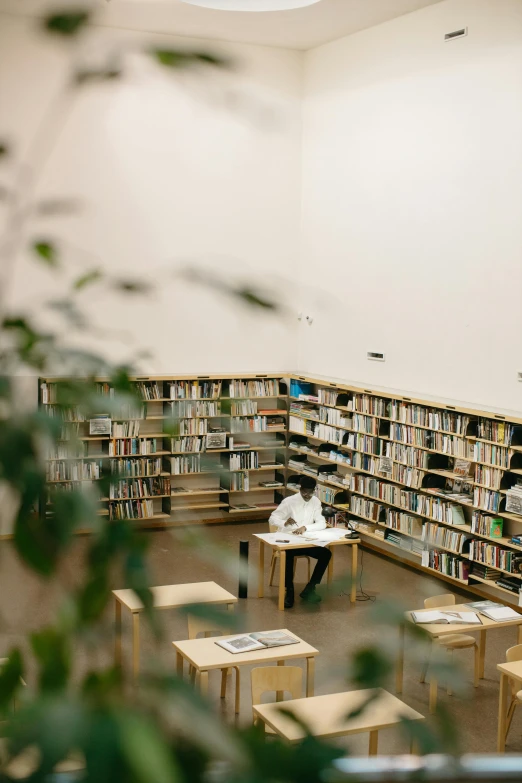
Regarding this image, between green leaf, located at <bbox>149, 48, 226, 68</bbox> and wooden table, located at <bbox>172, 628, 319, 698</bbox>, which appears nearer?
green leaf, located at <bbox>149, 48, 226, 68</bbox>

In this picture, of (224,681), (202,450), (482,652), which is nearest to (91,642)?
(224,681)

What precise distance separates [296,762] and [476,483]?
855 cm

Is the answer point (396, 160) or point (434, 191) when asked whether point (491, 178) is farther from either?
point (396, 160)

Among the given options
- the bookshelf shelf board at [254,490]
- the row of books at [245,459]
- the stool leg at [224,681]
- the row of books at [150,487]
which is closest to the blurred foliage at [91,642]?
the stool leg at [224,681]

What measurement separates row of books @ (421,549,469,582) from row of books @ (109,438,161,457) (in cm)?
380

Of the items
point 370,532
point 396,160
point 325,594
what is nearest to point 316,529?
point 370,532

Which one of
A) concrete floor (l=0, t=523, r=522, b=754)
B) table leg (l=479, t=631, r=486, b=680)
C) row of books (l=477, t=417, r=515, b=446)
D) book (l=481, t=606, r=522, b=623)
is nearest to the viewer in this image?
concrete floor (l=0, t=523, r=522, b=754)

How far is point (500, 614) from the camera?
23.0ft

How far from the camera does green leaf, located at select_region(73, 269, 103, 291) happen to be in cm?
86

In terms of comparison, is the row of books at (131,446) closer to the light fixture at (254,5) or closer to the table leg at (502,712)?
the light fixture at (254,5)

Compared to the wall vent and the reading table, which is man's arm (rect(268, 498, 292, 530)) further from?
the wall vent

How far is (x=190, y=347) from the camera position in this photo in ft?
39.4

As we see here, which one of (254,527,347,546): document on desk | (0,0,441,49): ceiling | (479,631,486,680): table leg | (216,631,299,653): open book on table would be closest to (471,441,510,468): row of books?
(254,527,347,546): document on desk

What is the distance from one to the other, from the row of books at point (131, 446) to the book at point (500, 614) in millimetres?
5428
